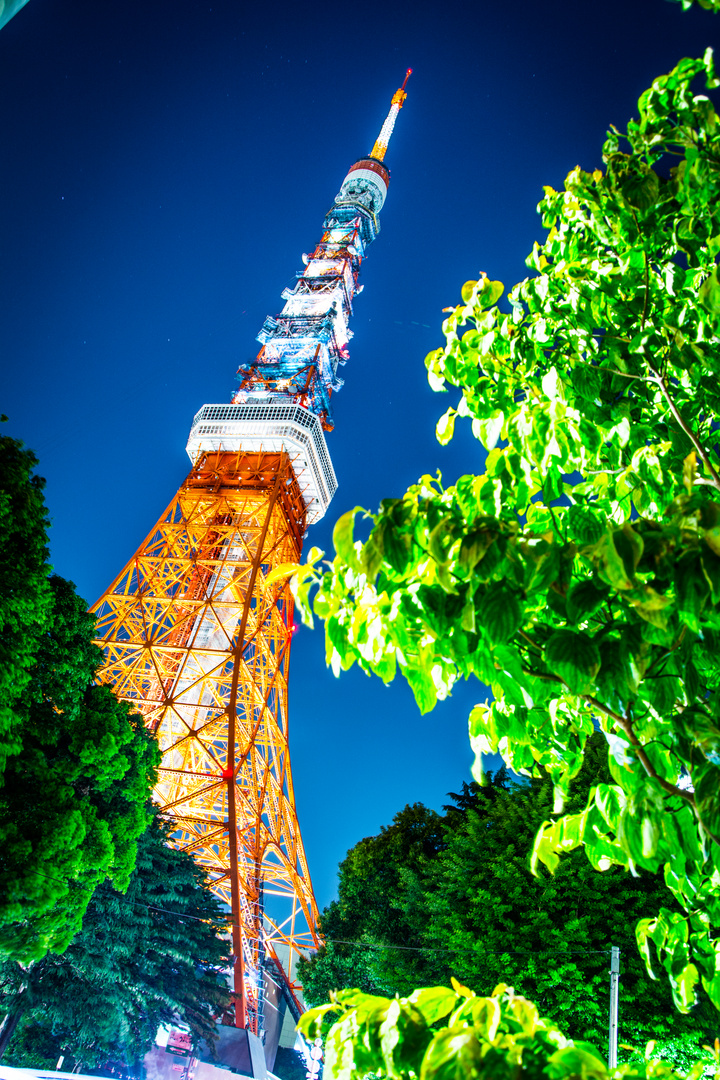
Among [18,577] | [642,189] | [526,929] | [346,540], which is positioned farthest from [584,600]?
[526,929]

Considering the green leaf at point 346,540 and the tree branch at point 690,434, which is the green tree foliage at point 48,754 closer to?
the green leaf at point 346,540

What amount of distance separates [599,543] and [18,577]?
850 centimetres

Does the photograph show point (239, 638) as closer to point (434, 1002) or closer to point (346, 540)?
point (346, 540)

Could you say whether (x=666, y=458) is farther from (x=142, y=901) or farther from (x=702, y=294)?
(x=142, y=901)

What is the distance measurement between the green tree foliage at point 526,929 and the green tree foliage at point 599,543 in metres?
7.74

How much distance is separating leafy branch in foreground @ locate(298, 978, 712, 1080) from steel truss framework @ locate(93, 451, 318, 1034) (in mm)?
17425

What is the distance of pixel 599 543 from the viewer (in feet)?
4.07

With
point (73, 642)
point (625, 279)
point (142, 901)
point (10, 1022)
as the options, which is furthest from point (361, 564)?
point (142, 901)

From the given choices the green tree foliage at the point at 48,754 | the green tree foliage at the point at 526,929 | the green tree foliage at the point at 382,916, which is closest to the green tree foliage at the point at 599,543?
the green tree foliage at the point at 48,754

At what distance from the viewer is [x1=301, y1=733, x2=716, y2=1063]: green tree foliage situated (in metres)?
9.28

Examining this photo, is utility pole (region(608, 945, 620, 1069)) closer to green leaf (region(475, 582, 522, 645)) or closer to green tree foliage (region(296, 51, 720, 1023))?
green tree foliage (region(296, 51, 720, 1023))

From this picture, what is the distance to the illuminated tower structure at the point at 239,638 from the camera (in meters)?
18.9

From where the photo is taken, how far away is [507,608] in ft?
4.42

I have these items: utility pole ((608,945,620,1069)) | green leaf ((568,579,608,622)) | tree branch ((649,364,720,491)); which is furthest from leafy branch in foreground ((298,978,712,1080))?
utility pole ((608,945,620,1069))
